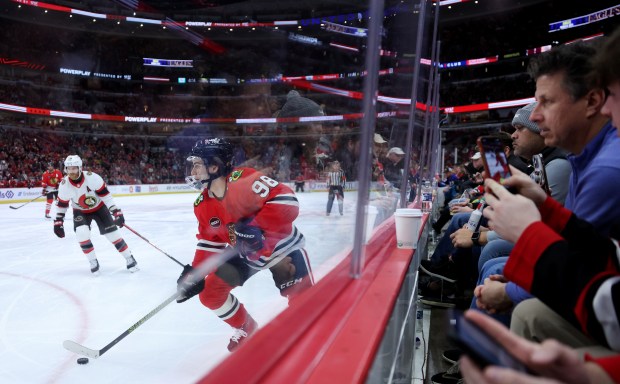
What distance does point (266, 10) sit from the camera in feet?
5.92

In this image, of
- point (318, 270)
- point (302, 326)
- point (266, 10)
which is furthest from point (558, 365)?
point (266, 10)

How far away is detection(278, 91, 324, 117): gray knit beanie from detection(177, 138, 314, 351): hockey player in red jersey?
0.31 meters

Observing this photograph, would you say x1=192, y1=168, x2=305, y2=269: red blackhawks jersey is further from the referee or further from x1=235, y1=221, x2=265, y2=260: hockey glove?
the referee

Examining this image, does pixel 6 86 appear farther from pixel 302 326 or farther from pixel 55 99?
pixel 302 326

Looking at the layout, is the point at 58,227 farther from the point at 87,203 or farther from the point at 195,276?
the point at 195,276

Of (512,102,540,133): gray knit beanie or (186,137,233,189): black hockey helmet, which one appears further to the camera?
(512,102,540,133): gray knit beanie

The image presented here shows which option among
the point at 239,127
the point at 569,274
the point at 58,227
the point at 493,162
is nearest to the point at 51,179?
the point at 58,227

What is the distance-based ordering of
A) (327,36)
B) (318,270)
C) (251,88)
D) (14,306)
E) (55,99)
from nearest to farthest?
(327,36) < (318,270) < (251,88) < (14,306) < (55,99)

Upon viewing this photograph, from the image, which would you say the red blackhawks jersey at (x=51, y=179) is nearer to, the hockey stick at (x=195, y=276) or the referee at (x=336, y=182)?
the hockey stick at (x=195, y=276)

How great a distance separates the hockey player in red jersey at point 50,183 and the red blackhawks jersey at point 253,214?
531 centimetres

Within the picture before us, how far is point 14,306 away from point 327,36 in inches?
100

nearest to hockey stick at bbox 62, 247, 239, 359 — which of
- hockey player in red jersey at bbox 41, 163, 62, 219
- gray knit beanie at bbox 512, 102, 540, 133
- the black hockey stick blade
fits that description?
the black hockey stick blade

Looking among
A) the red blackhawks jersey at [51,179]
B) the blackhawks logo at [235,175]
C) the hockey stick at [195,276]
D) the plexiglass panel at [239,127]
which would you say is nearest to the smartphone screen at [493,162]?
the plexiglass panel at [239,127]

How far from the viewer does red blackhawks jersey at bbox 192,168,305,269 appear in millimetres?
1707
